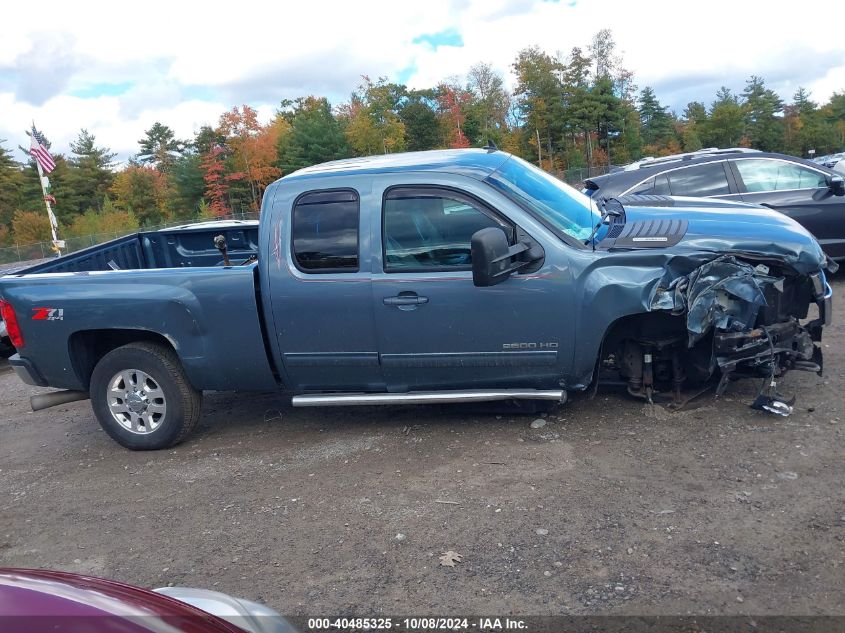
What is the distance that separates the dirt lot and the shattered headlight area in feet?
1.00

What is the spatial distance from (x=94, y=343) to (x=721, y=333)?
458 cm

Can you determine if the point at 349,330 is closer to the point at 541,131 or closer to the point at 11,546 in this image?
the point at 11,546

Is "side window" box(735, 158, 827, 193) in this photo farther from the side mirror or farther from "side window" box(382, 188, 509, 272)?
the side mirror

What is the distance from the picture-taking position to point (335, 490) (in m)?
4.38

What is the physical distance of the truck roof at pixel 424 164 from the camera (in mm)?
4789

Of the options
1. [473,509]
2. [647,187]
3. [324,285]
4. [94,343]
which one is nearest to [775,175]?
[647,187]

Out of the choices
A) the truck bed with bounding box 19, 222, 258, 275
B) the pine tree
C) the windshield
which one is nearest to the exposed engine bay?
the windshield

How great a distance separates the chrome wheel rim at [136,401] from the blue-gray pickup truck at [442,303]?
12mm

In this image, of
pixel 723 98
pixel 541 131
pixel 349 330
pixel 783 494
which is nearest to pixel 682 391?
pixel 783 494

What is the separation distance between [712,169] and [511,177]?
4585 mm

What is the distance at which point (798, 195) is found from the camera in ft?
27.2

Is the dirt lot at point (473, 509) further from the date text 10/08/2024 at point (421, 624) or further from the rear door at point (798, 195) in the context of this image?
the rear door at point (798, 195)

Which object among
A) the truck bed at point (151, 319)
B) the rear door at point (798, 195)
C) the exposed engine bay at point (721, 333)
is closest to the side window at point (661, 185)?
the rear door at point (798, 195)

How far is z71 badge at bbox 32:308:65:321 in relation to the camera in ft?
17.1
